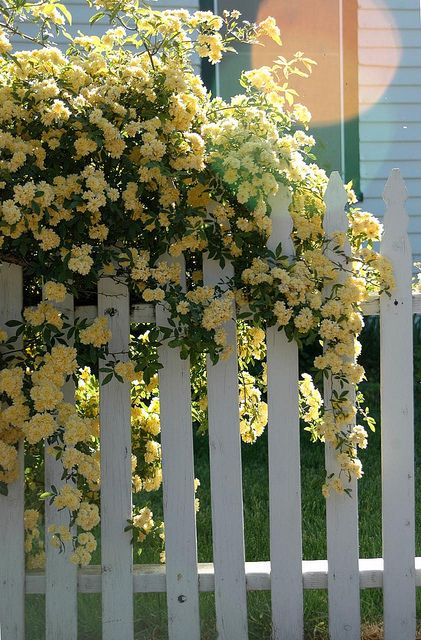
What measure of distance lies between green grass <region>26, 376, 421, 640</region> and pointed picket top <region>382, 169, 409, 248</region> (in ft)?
2.93

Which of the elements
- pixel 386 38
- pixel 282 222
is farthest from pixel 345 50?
pixel 282 222

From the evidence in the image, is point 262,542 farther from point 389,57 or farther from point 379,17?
point 379,17

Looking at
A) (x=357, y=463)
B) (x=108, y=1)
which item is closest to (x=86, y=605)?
(x=357, y=463)

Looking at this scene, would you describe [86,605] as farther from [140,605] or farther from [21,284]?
[21,284]

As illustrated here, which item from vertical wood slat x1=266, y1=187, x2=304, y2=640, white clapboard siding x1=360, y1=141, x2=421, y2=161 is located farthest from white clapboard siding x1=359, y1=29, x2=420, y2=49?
vertical wood slat x1=266, y1=187, x2=304, y2=640

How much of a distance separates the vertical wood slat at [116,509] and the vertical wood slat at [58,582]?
0.33 feet

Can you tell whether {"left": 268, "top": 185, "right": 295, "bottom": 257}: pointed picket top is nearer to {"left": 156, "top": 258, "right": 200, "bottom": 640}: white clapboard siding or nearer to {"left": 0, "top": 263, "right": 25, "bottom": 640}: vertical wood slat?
{"left": 156, "top": 258, "right": 200, "bottom": 640}: white clapboard siding

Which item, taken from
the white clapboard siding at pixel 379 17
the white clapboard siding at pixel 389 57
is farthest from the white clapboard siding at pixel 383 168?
the white clapboard siding at pixel 379 17

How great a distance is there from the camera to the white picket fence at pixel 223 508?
2688mm

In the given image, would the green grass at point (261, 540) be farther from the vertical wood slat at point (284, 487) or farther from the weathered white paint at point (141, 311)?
the weathered white paint at point (141, 311)

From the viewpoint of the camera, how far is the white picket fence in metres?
2.69

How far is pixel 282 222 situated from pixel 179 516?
3.16ft

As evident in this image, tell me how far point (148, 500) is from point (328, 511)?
175cm

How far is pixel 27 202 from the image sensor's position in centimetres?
231
